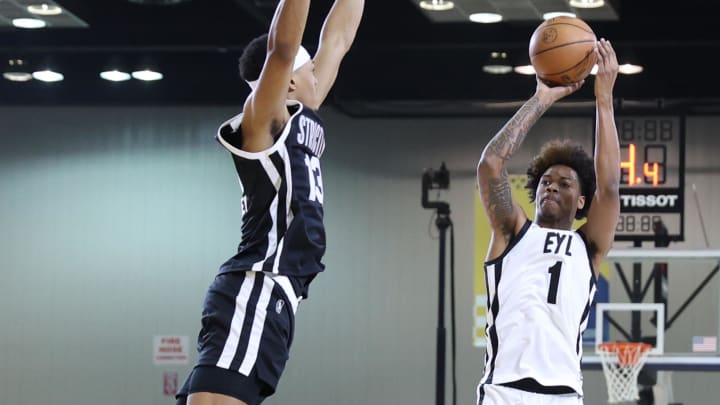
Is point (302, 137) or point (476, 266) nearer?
point (302, 137)

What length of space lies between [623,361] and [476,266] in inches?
154

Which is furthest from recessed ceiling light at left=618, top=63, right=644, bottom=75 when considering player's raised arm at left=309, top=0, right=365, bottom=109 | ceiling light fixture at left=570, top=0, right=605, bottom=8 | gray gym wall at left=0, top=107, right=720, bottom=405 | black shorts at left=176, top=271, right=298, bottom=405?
black shorts at left=176, top=271, right=298, bottom=405

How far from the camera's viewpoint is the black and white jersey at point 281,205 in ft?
10.3

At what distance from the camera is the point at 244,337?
3.09 m

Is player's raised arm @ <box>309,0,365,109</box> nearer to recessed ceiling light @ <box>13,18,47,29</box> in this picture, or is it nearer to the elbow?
the elbow

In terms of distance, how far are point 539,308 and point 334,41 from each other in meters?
1.04


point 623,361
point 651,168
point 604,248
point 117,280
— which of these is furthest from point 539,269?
point 117,280

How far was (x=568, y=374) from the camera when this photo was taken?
11.9 ft

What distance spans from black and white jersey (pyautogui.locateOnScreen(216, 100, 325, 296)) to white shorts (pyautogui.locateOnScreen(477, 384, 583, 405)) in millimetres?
752

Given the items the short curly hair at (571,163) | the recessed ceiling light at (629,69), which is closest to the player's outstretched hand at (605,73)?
the short curly hair at (571,163)

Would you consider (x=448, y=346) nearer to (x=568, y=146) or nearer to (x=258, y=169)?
(x=568, y=146)

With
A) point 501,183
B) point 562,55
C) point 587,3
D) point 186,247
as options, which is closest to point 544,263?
point 501,183

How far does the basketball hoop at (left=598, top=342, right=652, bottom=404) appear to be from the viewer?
290 inches

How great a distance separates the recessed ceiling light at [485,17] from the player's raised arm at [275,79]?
632 centimetres
